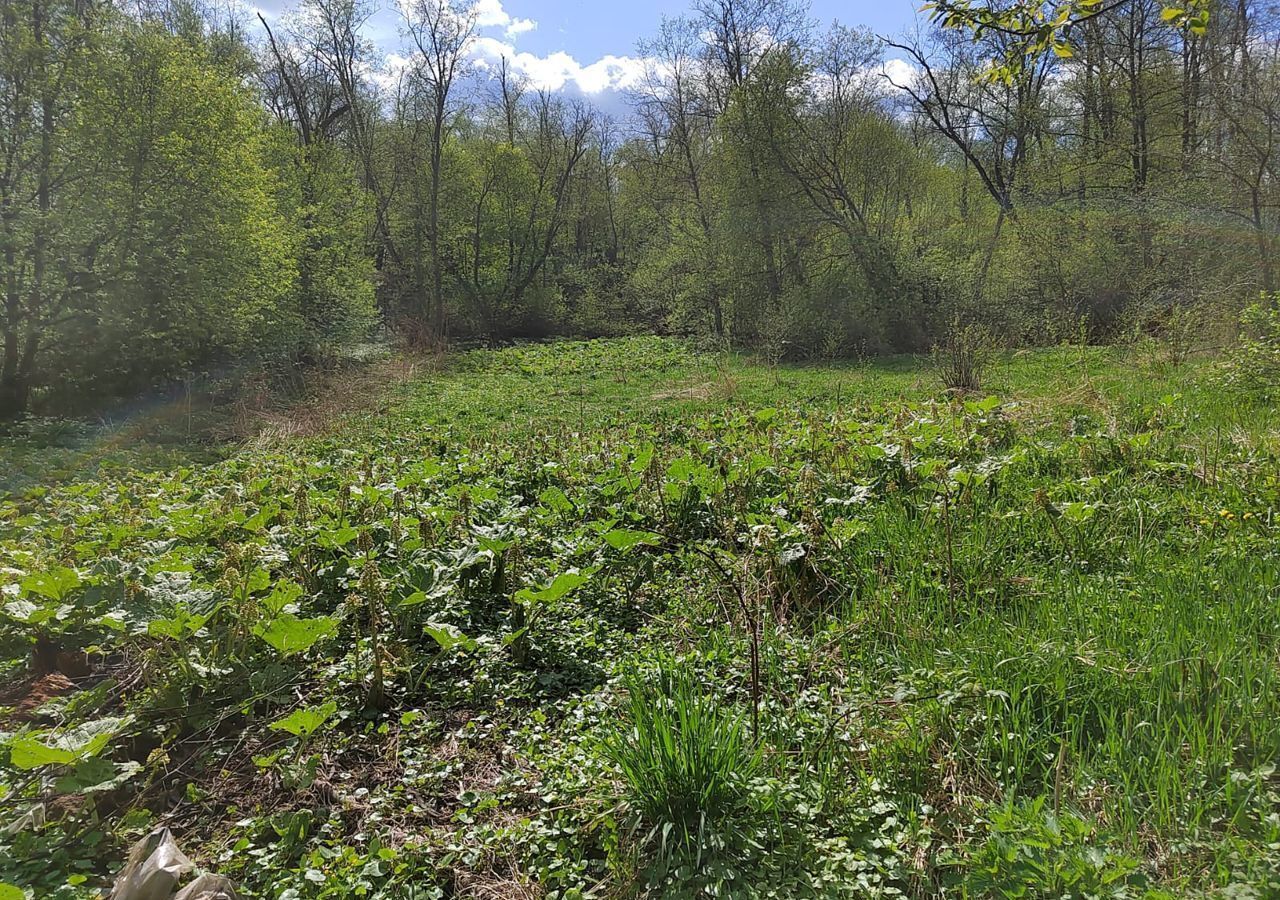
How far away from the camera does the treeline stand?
11281 mm

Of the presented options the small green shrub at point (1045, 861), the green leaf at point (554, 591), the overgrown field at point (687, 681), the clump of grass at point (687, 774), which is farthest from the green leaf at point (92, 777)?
the small green shrub at point (1045, 861)

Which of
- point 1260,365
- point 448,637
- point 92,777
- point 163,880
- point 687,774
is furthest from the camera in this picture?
point 1260,365

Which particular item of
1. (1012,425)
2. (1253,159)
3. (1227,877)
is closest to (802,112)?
(1253,159)

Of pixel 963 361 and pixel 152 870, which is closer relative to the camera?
pixel 152 870

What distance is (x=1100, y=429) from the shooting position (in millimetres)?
5531

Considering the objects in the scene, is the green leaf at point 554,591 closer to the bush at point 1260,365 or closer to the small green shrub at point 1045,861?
the small green shrub at point 1045,861

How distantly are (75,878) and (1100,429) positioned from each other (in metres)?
6.84

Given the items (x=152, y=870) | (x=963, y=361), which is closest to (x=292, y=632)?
(x=152, y=870)

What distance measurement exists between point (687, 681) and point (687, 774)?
57cm

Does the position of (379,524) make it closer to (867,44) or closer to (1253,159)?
(1253,159)

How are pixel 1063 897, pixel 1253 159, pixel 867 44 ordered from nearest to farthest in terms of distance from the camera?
pixel 1063 897, pixel 1253 159, pixel 867 44

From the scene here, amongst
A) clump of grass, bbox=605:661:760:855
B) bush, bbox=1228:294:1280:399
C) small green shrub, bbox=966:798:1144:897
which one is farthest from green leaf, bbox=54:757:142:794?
bush, bbox=1228:294:1280:399

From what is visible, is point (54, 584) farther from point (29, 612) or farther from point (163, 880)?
point (163, 880)

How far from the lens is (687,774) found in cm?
197
